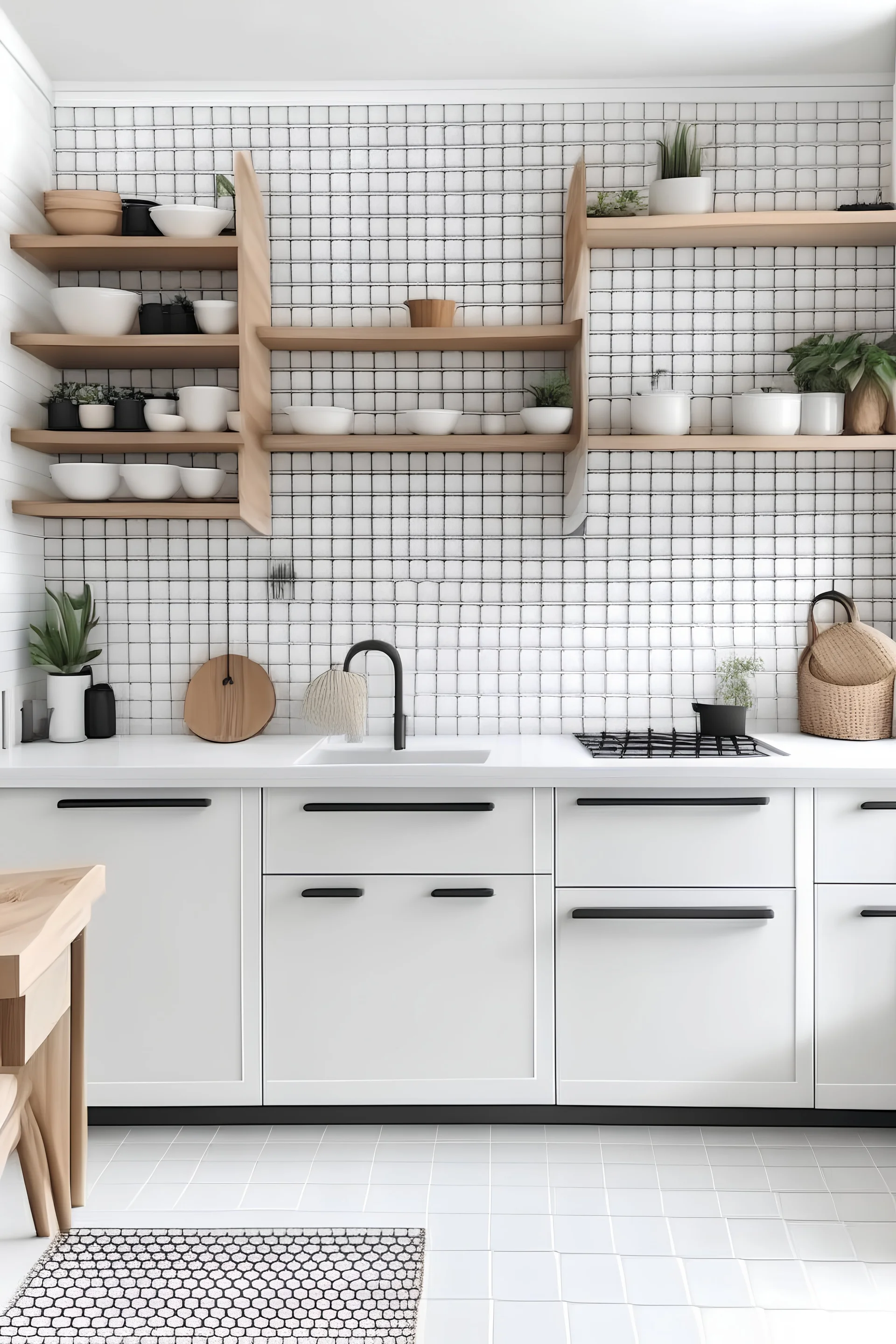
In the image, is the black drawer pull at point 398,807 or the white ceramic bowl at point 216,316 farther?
the white ceramic bowl at point 216,316

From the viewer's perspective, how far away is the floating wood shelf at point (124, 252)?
9.43 ft

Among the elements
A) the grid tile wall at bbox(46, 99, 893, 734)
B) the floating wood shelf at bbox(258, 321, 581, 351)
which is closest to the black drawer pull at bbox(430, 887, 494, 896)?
the grid tile wall at bbox(46, 99, 893, 734)

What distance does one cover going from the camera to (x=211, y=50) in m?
2.95

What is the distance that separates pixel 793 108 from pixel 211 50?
1657 millimetres

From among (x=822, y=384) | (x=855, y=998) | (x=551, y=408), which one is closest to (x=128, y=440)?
(x=551, y=408)

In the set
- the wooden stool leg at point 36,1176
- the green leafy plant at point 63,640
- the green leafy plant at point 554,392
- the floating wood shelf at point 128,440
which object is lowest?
the wooden stool leg at point 36,1176

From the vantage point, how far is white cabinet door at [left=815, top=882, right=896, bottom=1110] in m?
2.58

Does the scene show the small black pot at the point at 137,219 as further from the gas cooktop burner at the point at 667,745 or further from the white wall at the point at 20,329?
the gas cooktop burner at the point at 667,745

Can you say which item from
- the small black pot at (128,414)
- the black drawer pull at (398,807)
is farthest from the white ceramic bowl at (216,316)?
the black drawer pull at (398,807)

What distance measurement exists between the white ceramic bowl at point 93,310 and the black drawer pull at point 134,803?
50.0 inches

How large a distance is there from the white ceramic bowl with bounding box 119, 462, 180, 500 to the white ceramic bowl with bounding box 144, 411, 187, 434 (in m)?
0.10

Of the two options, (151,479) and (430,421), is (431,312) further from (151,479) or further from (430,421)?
(151,479)

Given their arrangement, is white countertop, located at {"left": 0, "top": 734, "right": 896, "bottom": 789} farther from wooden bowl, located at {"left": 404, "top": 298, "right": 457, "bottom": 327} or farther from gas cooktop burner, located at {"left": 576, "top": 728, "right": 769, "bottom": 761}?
wooden bowl, located at {"left": 404, "top": 298, "right": 457, "bottom": 327}

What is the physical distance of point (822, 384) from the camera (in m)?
2.99
